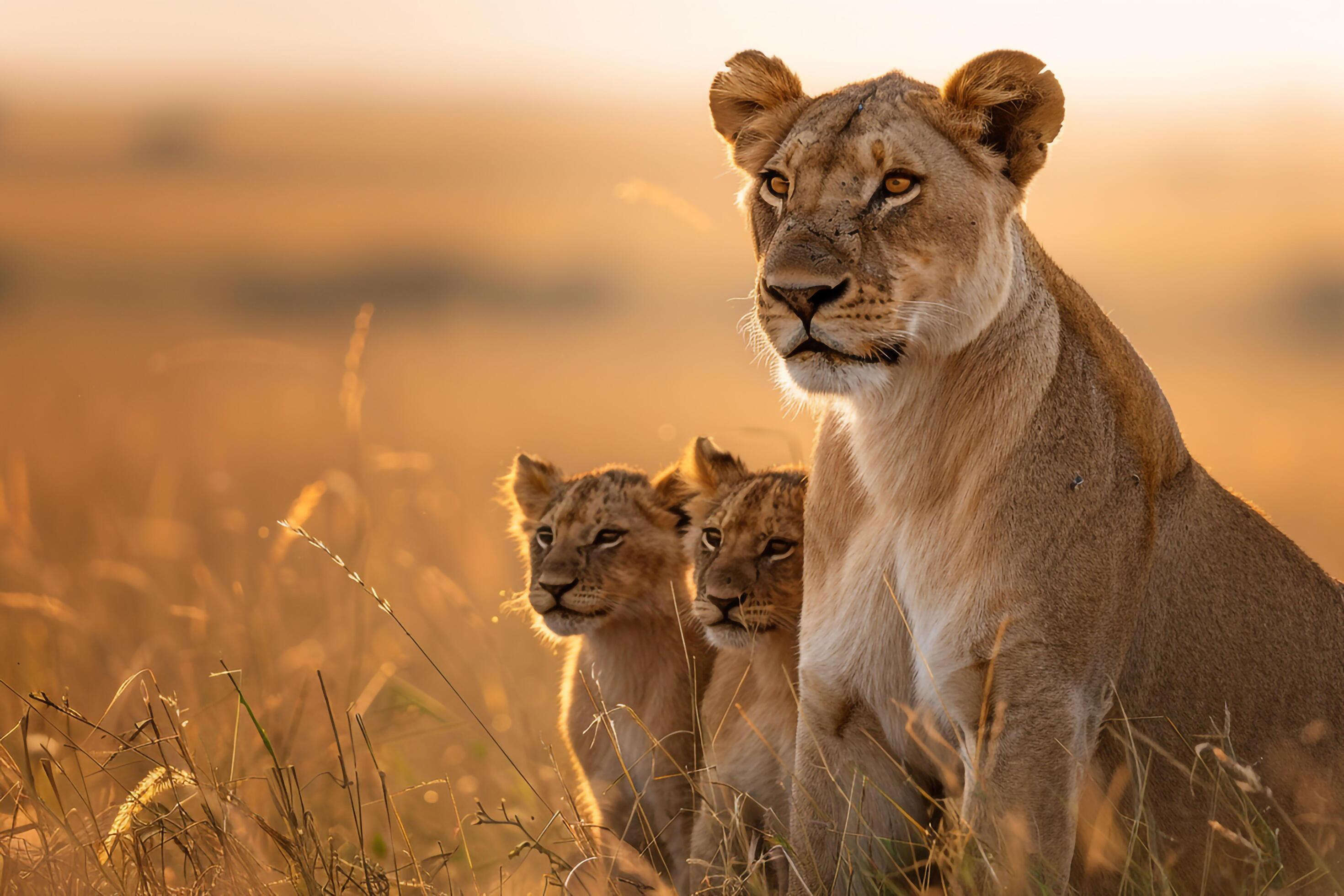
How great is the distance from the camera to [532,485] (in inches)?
235

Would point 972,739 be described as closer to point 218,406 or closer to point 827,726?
point 827,726

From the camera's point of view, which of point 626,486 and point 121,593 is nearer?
point 626,486

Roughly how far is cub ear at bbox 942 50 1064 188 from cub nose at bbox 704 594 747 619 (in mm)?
1573

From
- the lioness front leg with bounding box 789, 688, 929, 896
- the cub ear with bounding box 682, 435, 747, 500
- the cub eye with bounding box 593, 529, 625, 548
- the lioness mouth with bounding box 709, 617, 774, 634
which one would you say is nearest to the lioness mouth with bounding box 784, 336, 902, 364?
the lioness front leg with bounding box 789, 688, 929, 896

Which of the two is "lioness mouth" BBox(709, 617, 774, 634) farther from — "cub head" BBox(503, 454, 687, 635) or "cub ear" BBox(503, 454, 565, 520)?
"cub ear" BBox(503, 454, 565, 520)

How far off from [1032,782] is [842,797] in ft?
2.05

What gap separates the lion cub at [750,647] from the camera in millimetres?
4367

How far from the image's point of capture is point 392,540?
1002 cm

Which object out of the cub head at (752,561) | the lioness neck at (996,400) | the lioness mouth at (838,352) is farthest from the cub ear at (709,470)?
the lioness mouth at (838,352)

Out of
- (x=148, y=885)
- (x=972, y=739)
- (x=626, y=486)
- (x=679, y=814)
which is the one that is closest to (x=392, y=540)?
(x=626, y=486)

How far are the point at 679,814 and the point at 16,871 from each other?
6.99 feet

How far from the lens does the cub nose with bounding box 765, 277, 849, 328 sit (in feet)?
10.5

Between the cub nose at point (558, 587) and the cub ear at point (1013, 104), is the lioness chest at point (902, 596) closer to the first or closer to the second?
the cub ear at point (1013, 104)

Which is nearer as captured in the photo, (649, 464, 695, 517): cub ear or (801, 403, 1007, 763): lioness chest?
(801, 403, 1007, 763): lioness chest
